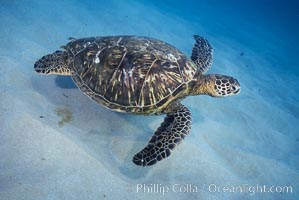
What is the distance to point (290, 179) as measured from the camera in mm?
4098

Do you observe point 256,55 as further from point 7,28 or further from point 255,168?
point 7,28

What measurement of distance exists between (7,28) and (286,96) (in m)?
8.10

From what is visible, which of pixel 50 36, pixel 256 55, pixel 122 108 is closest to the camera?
pixel 122 108

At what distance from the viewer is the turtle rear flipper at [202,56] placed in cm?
455

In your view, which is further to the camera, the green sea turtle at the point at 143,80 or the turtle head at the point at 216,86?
the turtle head at the point at 216,86

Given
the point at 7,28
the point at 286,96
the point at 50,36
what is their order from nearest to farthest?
the point at 7,28 < the point at 50,36 < the point at 286,96

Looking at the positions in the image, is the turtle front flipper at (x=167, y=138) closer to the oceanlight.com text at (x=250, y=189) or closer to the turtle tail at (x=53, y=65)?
the oceanlight.com text at (x=250, y=189)

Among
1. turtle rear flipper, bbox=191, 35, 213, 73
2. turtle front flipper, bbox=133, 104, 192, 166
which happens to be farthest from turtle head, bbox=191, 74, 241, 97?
turtle rear flipper, bbox=191, 35, 213, 73

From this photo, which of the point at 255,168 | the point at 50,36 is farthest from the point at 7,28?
the point at 255,168

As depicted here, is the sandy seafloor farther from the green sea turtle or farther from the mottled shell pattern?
the mottled shell pattern

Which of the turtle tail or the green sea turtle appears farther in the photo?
the turtle tail

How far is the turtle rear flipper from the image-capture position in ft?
14.9

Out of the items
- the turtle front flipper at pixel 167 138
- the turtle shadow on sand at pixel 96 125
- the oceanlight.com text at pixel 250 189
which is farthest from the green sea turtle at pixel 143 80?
the oceanlight.com text at pixel 250 189

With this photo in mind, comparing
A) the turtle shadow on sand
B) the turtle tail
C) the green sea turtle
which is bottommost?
the turtle shadow on sand
